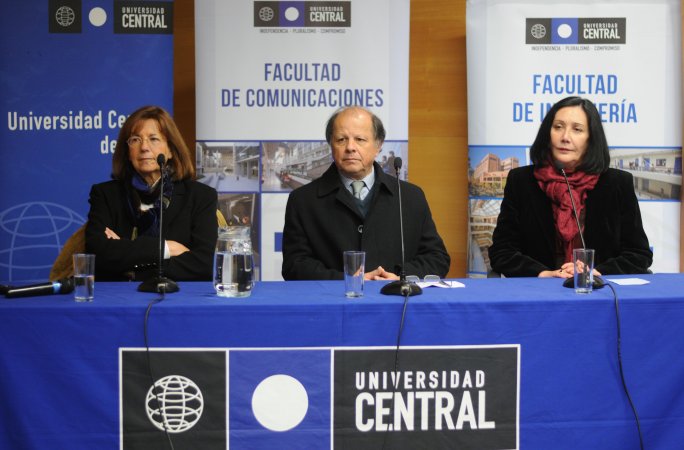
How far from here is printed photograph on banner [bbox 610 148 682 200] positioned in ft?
13.9

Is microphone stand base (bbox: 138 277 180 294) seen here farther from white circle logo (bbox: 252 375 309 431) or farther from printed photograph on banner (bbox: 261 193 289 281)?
printed photograph on banner (bbox: 261 193 289 281)

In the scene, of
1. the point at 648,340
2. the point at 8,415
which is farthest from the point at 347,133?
the point at 8,415

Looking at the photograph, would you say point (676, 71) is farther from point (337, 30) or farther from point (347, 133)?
point (347, 133)

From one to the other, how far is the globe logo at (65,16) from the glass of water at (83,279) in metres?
2.37

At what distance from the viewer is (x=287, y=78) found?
419cm

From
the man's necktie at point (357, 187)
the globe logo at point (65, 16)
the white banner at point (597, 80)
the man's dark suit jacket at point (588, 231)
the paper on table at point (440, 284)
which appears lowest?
the paper on table at point (440, 284)

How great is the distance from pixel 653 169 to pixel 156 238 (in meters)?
2.85

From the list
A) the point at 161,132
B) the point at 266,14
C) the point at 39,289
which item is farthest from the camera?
the point at 266,14

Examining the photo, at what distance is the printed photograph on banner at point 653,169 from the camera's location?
13.9 ft

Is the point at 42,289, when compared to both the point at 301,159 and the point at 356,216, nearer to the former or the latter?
the point at 356,216

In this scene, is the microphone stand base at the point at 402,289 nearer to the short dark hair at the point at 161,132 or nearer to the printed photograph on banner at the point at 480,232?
the short dark hair at the point at 161,132

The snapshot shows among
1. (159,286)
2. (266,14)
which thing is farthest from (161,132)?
(266,14)

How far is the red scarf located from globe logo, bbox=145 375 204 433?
1.78m

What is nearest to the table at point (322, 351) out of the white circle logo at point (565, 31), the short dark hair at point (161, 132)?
the short dark hair at point (161, 132)
